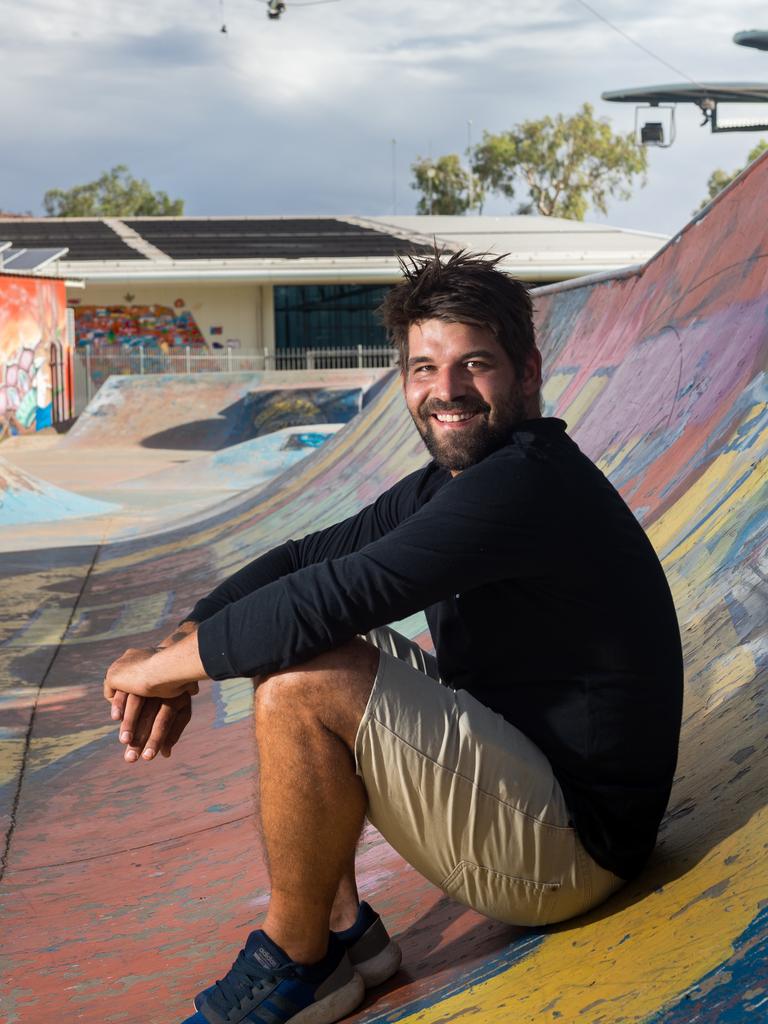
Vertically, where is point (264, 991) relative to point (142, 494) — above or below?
above

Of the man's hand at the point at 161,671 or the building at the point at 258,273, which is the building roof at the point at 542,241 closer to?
the building at the point at 258,273

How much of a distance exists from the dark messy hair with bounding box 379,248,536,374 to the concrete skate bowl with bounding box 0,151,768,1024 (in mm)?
630

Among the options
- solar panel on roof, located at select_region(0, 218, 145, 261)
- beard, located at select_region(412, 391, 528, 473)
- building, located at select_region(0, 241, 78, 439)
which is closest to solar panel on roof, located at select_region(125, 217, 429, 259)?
solar panel on roof, located at select_region(0, 218, 145, 261)

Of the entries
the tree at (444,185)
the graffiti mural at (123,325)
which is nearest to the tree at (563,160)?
the tree at (444,185)

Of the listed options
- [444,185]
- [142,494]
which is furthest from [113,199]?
[142,494]

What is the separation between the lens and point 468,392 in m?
2.35

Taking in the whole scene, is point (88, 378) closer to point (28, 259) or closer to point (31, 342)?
Result: point (31, 342)

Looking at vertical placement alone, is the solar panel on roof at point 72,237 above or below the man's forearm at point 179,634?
above

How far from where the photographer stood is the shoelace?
2041mm

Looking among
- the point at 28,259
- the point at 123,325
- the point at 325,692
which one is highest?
the point at 28,259

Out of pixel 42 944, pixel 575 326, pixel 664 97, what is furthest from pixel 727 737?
pixel 664 97

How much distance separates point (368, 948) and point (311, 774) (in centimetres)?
51

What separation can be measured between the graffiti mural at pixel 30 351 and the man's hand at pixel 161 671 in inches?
810

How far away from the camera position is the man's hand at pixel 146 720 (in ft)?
7.80
